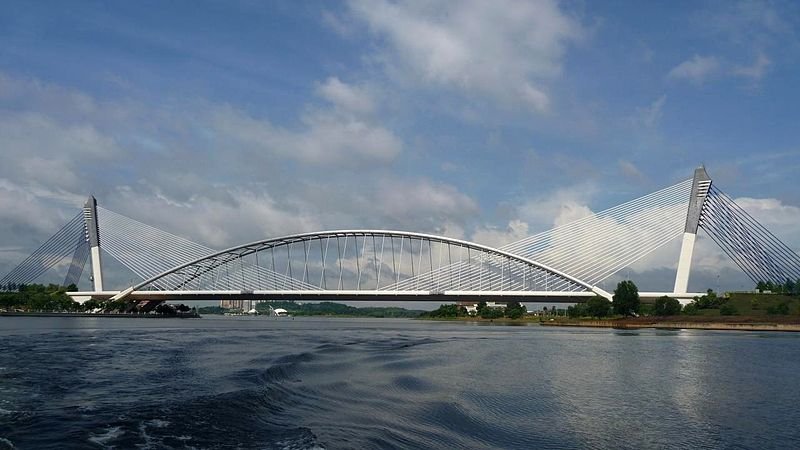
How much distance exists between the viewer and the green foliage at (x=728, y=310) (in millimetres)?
76562

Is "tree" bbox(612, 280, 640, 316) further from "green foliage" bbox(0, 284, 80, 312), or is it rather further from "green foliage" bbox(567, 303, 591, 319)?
"green foliage" bbox(0, 284, 80, 312)

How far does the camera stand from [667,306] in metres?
80.2

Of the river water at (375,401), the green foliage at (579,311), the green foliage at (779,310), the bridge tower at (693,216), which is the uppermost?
the bridge tower at (693,216)

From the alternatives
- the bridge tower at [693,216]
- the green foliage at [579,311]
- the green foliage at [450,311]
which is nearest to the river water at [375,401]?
the bridge tower at [693,216]

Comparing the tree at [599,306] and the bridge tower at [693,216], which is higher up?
the bridge tower at [693,216]

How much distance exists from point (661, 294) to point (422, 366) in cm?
7082

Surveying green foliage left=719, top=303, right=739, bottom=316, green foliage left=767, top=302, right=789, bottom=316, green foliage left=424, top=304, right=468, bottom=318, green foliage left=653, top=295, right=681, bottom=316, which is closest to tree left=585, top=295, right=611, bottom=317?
green foliage left=653, top=295, right=681, bottom=316

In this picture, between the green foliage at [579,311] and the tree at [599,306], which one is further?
the green foliage at [579,311]

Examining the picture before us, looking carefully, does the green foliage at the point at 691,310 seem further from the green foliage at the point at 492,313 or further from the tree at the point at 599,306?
the green foliage at the point at 492,313

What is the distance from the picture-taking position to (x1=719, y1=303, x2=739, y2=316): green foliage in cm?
7656

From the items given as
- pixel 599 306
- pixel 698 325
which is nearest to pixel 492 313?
pixel 599 306

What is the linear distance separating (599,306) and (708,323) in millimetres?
17235

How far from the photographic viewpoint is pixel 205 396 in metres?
15.9

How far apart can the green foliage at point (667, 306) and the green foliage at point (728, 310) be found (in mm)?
4794
